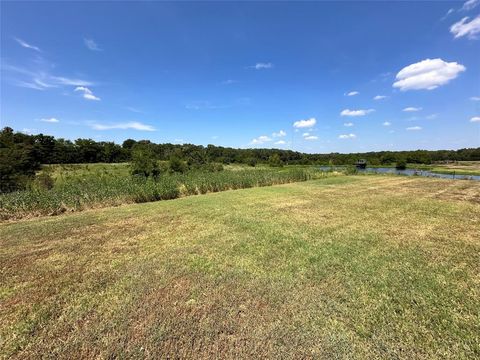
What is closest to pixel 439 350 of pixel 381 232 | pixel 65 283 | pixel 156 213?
pixel 381 232

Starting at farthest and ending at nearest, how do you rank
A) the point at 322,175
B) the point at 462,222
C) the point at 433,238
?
the point at 322,175 → the point at 462,222 → the point at 433,238

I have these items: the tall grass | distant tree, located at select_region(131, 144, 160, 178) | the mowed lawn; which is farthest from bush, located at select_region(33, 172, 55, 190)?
the mowed lawn

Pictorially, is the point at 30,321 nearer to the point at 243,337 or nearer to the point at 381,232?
the point at 243,337

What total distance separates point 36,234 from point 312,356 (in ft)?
24.7

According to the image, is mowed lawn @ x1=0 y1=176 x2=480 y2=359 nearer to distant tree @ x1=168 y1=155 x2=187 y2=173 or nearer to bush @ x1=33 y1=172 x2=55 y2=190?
bush @ x1=33 y1=172 x2=55 y2=190

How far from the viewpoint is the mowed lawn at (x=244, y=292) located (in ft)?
8.12

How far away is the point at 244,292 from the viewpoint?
11.3ft

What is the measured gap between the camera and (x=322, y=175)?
1057 inches

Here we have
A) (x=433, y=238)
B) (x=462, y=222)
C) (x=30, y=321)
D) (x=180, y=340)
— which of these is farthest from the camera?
(x=462, y=222)

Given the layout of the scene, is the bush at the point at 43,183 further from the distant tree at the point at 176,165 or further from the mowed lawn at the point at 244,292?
the distant tree at the point at 176,165

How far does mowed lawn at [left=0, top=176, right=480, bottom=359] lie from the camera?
2.47m

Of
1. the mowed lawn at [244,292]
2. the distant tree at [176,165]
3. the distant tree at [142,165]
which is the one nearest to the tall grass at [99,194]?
the mowed lawn at [244,292]

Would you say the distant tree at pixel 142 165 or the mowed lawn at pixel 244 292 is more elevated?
the distant tree at pixel 142 165

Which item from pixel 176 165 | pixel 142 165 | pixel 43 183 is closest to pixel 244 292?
pixel 43 183
